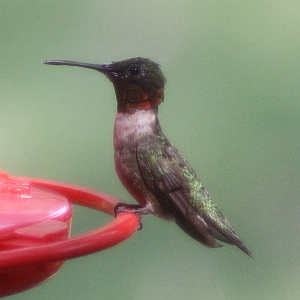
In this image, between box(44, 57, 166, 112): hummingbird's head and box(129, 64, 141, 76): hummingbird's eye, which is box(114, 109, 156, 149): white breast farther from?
box(129, 64, 141, 76): hummingbird's eye

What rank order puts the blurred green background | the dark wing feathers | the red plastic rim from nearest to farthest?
1. the red plastic rim
2. the dark wing feathers
3. the blurred green background

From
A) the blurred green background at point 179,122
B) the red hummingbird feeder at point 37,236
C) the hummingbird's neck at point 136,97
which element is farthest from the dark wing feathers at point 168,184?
the blurred green background at point 179,122

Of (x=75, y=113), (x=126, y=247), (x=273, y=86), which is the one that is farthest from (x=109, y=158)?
(x=273, y=86)

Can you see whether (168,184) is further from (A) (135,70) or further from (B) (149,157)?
(A) (135,70)

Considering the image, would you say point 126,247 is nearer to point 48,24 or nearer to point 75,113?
point 75,113

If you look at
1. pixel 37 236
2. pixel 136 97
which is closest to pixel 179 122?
pixel 136 97

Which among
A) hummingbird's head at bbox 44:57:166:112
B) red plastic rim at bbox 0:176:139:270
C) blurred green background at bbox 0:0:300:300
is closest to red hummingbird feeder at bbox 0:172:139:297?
red plastic rim at bbox 0:176:139:270

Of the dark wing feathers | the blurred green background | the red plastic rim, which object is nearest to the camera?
the red plastic rim
